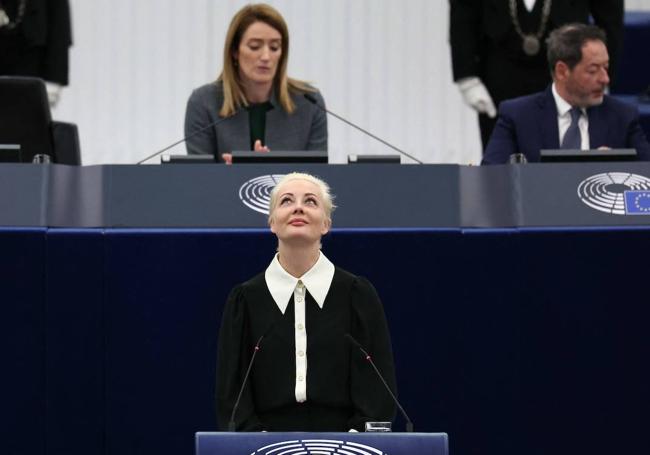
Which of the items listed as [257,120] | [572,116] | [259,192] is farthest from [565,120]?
[259,192]

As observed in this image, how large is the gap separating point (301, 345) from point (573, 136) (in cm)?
207

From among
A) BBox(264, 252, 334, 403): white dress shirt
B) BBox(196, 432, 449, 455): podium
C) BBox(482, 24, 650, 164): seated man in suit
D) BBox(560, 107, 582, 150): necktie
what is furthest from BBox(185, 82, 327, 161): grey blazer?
BBox(196, 432, 449, 455): podium

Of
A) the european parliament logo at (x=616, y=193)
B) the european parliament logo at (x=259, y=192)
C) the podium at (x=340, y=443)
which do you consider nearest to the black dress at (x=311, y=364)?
the podium at (x=340, y=443)

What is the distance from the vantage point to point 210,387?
4.66 metres

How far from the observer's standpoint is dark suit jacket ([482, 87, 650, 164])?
5785mm

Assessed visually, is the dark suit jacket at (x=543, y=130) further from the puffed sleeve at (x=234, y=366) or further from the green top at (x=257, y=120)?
the puffed sleeve at (x=234, y=366)

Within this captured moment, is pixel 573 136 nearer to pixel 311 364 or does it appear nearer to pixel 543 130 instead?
pixel 543 130

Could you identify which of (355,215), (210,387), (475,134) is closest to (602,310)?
(355,215)

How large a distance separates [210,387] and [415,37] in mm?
4684

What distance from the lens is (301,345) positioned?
405cm

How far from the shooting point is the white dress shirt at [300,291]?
4043 mm

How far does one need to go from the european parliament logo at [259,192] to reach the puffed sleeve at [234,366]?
71cm

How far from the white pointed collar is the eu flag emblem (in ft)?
3.61

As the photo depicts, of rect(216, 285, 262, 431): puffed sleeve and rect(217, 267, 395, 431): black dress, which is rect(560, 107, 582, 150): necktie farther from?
rect(216, 285, 262, 431): puffed sleeve
